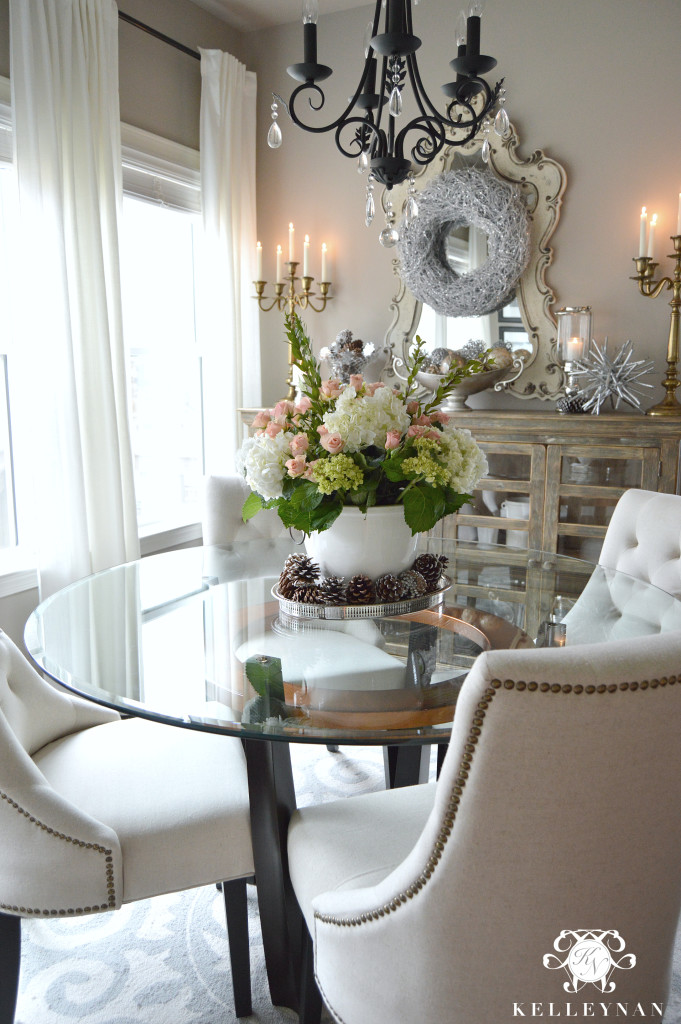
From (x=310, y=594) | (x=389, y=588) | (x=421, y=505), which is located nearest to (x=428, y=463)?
(x=421, y=505)

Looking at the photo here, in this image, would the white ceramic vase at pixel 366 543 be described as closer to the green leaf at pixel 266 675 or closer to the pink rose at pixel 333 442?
the pink rose at pixel 333 442

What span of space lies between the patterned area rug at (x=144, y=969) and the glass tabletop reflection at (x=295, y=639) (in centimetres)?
71

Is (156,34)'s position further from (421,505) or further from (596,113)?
(421,505)

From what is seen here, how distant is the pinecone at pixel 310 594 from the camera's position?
1777mm

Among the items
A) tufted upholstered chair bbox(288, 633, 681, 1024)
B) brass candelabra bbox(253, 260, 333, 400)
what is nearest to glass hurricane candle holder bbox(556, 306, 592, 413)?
brass candelabra bbox(253, 260, 333, 400)

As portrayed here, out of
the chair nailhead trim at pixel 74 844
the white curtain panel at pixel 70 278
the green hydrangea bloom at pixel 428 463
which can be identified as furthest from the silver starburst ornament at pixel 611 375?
the chair nailhead trim at pixel 74 844

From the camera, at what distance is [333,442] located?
1.66m

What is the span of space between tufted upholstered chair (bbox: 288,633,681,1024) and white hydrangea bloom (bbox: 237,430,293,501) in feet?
2.80

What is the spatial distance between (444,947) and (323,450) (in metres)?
1.01

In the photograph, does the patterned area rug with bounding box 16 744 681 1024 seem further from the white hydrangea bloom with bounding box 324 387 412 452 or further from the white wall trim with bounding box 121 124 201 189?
the white wall trim with bounding box 121 124 201 189

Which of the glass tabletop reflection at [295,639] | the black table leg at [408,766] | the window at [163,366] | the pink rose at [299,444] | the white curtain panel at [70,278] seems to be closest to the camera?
the glass tabletop reflection at [295,639]

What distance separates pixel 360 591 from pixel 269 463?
35 centimetres

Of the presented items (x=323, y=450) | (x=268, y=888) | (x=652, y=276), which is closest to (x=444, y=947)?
(x=268, y=888)

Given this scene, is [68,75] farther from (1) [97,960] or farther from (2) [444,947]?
(2) [444,947]
